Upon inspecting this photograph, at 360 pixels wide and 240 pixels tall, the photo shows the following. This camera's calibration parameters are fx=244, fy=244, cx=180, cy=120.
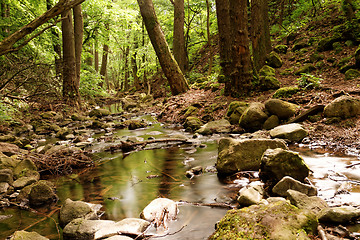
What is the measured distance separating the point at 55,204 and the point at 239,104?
218 inches

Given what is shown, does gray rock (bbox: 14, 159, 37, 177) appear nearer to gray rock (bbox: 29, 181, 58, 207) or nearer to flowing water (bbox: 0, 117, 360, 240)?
flowing water (bbox: 0, 117, 360, 240)

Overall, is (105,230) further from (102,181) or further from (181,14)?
(181,14)

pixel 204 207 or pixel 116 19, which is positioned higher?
pixel 116 19

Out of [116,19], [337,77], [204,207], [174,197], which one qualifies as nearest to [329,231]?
[204,207]

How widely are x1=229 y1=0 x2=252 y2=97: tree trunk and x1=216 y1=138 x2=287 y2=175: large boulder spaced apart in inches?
192

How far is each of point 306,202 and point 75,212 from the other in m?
2.46

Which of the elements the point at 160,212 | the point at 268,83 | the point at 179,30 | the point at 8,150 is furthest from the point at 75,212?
the point at 179,30

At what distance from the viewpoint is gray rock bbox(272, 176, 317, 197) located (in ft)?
8.59

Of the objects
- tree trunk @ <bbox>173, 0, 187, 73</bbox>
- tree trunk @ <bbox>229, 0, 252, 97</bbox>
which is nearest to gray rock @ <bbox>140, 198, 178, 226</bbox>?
tree trunk @ <bbox>229, 0, 252, 97</bbox>

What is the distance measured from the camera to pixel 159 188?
11.7 feet

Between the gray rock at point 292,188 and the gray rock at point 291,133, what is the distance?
253 centimetres

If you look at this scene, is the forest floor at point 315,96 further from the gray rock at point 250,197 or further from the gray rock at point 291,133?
the gray rock at point 250,197

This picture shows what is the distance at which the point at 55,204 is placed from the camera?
10.8 feet

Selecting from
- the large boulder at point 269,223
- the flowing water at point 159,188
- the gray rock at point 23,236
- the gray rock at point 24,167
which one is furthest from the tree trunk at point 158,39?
the large boulder at point 269,223
